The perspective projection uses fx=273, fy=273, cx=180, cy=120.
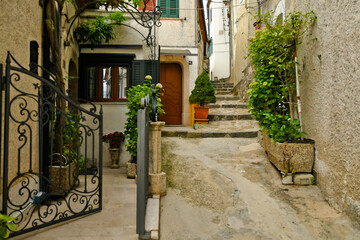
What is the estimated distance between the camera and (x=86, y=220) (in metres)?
3.29

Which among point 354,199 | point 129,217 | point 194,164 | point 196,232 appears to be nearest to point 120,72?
point 194,164

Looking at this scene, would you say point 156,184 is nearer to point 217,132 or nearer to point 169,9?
point 217,132

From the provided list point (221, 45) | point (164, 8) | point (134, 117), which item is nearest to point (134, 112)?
point (134, 117)

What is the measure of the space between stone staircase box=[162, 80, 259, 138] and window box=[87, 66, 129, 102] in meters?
1.66

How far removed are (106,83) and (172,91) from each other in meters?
2.75

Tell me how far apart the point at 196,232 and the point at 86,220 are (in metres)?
1.33

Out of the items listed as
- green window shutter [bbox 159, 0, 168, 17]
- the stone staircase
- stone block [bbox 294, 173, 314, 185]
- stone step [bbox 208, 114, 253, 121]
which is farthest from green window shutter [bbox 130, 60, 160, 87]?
stone block [bbox 294, 173, 314, 185]

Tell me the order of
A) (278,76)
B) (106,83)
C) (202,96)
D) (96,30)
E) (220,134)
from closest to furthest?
(278,76)
(220,134)
(96,30)
(106,83)
(202,96)

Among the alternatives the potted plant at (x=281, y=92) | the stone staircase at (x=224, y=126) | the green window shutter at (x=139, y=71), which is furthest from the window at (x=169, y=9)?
the potted plant at (x=281, y=92)

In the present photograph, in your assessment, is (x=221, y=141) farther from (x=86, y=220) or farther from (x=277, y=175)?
(x=86, y=220)

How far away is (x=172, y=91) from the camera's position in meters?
9.67

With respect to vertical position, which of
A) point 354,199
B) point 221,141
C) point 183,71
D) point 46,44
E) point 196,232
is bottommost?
point 196,232

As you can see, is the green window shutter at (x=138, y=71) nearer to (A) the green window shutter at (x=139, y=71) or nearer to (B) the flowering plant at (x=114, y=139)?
(A) the green window shutter at (x=139, y=71)

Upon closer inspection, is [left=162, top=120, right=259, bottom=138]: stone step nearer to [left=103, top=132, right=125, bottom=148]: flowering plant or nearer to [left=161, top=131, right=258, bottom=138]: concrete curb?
[left=161, top=131, right=258, bottom=138]: concrete curb
